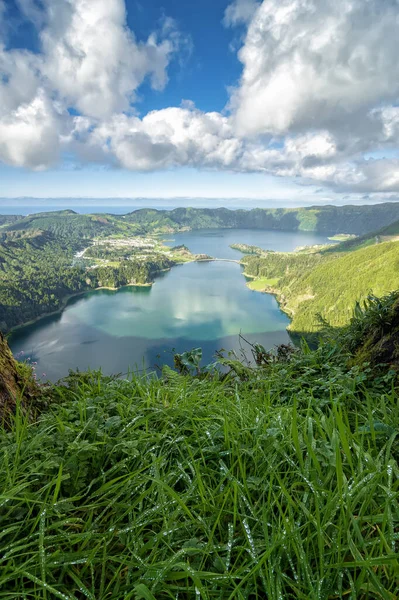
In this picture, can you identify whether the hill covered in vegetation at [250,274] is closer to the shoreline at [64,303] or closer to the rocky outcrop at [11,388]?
the shoreline at [64,303]

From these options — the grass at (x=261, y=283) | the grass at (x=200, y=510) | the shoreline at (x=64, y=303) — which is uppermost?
the grass at (x=200, y=510)

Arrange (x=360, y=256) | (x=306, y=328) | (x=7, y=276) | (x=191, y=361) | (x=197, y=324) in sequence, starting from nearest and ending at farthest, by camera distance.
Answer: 1. (x=191, y=361)
2. (x=306, y=328)
3. (x=197, y=324)
4. (x=360, y=256)
5. (x=7, y=276)

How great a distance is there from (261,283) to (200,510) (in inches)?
4832

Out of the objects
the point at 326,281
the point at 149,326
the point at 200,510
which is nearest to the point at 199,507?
the point at 200,510

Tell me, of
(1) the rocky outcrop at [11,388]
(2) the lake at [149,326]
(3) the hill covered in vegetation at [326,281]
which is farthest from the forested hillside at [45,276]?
(1) the rocky outcrop at [11,388]

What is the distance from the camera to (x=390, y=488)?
1.14 metres

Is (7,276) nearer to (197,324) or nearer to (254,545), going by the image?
(197,324)

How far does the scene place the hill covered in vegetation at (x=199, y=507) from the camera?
94 centimetres

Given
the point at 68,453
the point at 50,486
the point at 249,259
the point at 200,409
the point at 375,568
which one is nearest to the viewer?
the point at 375,568

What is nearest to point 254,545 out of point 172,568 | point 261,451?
point 172,568

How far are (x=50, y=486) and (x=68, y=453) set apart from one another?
0.20 metres

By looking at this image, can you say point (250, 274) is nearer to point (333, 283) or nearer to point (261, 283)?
point (261, 283)

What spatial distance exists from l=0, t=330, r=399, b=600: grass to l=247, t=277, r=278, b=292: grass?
11310cm

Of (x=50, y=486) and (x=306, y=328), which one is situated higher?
(x=50, y=486)
